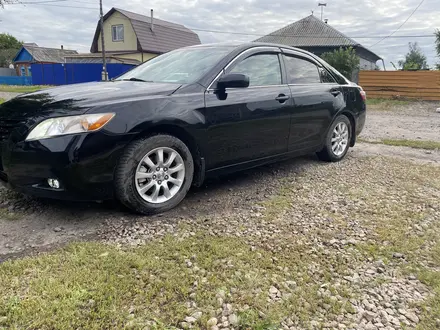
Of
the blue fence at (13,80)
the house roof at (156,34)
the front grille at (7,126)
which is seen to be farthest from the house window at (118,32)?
the front grille at (7,126)

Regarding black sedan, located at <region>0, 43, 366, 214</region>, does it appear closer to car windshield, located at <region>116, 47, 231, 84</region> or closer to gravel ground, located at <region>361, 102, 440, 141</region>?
car windshield, located at <region>116, 47, 231, 84</region>

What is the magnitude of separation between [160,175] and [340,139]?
3.19 m

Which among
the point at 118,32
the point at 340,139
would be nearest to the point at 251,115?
the point at 340,139

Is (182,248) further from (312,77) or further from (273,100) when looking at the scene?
(312,77)

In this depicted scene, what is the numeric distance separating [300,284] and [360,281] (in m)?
0.42

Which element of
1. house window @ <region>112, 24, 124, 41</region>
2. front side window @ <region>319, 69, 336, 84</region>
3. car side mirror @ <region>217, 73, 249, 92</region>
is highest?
house window @ <region>112, 24, 124, 41</region>

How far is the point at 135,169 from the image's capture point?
3.13m

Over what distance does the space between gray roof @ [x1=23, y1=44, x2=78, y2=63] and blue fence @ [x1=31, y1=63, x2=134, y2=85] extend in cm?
1158

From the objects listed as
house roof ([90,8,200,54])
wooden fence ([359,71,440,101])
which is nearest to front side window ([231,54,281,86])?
wooden fence ([359,71,440,101])

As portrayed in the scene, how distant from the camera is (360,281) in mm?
2465

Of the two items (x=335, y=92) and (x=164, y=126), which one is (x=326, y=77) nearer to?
(x=335, y=92)

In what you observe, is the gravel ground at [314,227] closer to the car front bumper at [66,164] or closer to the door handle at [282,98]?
the car front bumper at [66,164]

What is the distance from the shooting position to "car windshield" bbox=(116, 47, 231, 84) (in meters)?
3.77

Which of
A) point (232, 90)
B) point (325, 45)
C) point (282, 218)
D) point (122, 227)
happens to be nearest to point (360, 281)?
point (282, 218)
